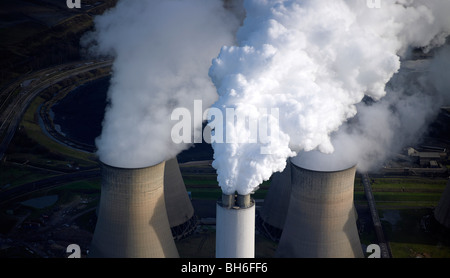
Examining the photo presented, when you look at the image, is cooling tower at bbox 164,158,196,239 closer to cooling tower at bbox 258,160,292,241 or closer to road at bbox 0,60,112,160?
cooling tower at bbox 258,160,292,241

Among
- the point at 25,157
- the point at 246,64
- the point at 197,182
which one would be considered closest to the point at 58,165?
the point at 25,157

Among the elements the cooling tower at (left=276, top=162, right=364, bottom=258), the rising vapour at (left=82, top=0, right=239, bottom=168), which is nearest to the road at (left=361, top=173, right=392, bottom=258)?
the cooling tower at (left=276, top=162, right=364, bottom=258)

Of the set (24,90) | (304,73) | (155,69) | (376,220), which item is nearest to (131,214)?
(155,69)

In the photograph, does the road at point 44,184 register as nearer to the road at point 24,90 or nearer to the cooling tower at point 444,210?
the road at point 24,90

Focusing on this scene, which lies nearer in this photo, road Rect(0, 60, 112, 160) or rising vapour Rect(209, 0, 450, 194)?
rising vapour Rect(209, 0, 450, 194)

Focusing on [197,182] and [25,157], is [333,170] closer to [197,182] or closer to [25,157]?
[197,182]

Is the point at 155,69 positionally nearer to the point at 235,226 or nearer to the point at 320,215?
the point at 235,226
